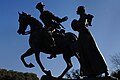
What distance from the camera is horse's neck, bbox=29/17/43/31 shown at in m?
14.8

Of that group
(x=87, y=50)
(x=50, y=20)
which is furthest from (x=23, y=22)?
(x=87, y=50)

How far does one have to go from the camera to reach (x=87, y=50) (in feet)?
39.8

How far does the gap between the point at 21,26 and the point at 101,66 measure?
4.53 meters

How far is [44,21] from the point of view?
15.0 meters

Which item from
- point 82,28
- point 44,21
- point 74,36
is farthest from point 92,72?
point 44,21

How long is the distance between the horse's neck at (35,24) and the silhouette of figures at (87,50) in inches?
100

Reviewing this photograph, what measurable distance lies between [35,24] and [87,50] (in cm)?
343

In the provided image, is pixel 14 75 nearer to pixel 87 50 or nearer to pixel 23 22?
pixel 23 22

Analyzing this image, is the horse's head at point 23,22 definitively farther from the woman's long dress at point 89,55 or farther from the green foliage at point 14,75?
the green foliage at point 14,75

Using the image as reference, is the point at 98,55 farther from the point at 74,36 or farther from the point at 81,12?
the point at 74,36

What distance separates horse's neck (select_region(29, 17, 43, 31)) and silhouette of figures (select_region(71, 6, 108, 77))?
255 cm

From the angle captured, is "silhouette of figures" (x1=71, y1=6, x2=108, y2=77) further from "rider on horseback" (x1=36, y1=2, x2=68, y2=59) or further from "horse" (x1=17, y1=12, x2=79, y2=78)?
"rider on horseback" (x1=36, y1=2, x2=68, y2=59)

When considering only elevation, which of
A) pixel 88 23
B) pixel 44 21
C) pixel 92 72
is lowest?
pixel 92 72

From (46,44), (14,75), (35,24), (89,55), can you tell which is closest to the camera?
(89,55)
